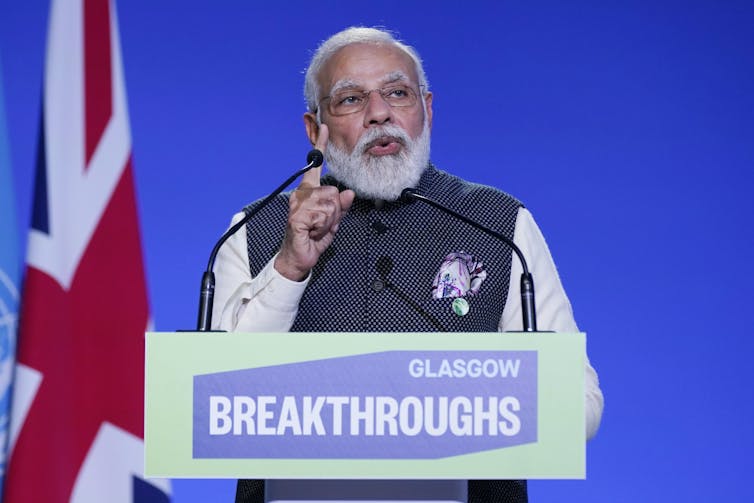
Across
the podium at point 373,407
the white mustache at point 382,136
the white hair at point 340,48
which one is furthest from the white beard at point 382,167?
the podium at point 373,407

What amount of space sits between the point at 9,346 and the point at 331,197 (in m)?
1.30

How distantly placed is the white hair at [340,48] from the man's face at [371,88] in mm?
17

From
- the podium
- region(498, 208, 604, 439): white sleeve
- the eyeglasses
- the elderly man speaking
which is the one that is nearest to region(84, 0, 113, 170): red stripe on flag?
the elderly man speaking

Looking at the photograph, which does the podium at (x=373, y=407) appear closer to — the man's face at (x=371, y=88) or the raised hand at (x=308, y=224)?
the raised hand at (x=308, y=224)

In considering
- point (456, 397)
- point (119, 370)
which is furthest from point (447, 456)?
point (119, 370)

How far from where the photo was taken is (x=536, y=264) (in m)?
A: 1.61

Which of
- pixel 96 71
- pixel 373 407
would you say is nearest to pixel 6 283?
pixel 96 71

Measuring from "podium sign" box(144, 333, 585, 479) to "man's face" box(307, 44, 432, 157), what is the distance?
2.37 ft

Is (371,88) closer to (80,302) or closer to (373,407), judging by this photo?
(373,407)

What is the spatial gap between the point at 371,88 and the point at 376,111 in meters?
0.06

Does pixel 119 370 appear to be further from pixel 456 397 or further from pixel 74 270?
pixel 456 397

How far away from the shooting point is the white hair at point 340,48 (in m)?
1.70

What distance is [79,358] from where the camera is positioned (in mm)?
2275

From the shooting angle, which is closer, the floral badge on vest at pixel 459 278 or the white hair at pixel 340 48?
the floral badge on vest at pixel 459 278
